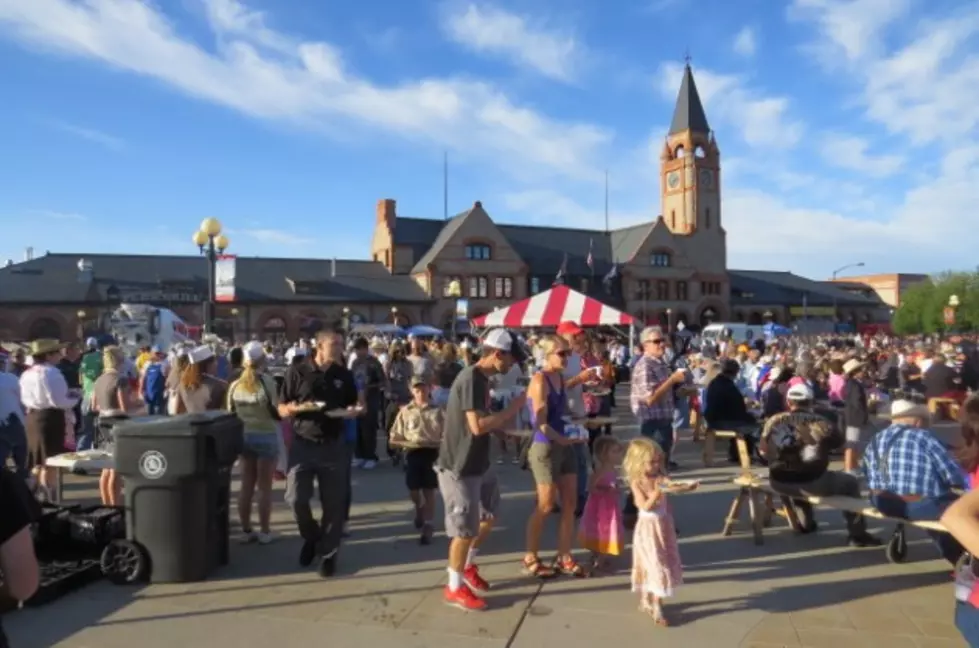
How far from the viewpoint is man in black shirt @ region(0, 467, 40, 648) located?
230cm

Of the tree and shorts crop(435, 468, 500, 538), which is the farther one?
the tree

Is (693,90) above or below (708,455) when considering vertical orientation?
above

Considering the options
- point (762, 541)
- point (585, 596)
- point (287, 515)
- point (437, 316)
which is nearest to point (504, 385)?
point (287, 515)

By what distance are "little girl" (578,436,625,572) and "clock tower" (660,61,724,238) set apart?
5708 centimetres

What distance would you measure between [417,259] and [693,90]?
3213cm

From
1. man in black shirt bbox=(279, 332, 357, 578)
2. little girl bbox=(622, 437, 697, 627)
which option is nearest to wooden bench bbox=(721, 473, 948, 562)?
little girl bbox=(622, 437, 697, 627)

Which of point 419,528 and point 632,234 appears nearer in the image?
point 419,528

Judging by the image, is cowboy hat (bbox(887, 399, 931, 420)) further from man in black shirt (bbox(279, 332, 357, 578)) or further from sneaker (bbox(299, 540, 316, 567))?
sneaker (bbox(299, 540, 316, 567))

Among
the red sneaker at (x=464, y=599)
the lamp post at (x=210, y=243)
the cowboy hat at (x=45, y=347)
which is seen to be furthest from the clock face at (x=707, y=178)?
the red sneaker at (x=464, y=599)

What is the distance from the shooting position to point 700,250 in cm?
5975

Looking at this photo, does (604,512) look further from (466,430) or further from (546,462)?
(466,430)

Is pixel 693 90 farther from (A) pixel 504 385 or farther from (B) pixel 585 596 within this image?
(B) pixel 585 596

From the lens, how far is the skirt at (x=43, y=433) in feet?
25.4

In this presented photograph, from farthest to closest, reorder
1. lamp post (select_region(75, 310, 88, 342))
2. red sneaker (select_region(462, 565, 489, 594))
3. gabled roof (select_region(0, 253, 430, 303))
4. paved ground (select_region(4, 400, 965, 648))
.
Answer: gabled roof (select_region(0, 253, 430, 303)) → lamp post (select_region(75, 310, 88, 342)) → red sneaker (select_region(462, 565, 489, 594)) → paved ground (select_region(4, 400, 965, 648))
